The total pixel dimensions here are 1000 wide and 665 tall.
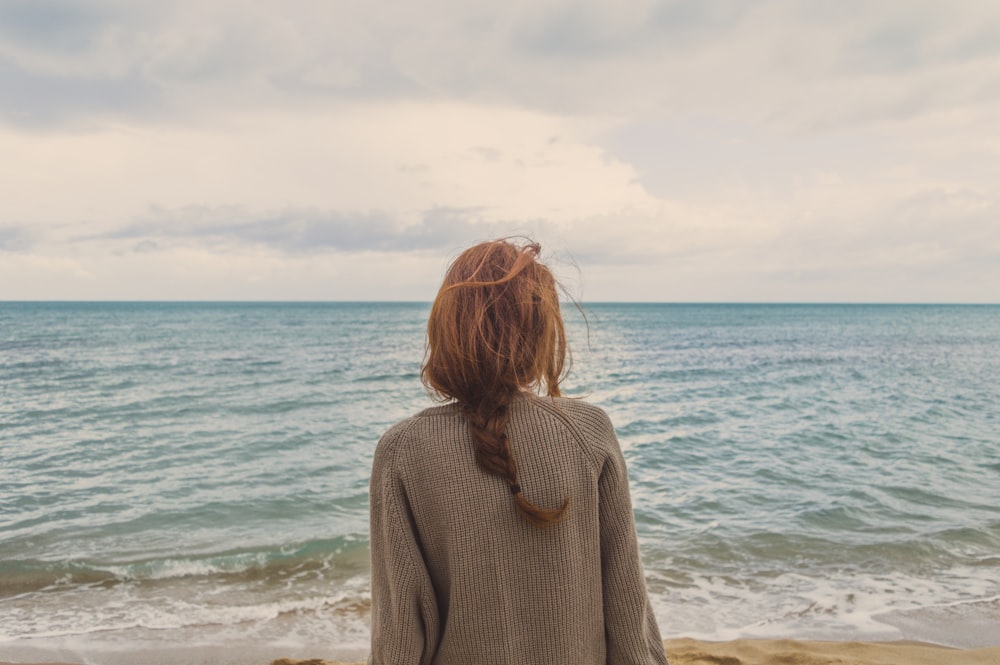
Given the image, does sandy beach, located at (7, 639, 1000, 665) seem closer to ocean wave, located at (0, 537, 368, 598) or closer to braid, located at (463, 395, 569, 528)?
ocean wave, located at (0, 537, 368, 598)

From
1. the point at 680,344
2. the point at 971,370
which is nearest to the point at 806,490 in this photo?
the point at 971,370

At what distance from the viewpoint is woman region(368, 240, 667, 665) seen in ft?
5.04

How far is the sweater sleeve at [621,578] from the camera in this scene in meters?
1.64

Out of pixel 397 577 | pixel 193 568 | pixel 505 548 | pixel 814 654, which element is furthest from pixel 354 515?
pixel 505 548

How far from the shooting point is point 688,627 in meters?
5.14

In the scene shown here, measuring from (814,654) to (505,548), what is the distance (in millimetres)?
4015

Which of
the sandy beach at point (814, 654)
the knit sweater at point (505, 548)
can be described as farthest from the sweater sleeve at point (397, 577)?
the sandy beach at point (814, 654)

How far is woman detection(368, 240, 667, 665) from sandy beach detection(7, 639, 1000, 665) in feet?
10.7

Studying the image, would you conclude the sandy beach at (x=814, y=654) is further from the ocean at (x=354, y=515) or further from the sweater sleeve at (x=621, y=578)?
the sweater sleeve at (x=621, y=578)

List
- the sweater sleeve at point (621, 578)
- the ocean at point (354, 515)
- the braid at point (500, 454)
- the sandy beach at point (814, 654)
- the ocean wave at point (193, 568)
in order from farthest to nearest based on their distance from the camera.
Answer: the ocean wave at point (193, 568), the ocean at point (354, 515), the sandy beach at point (814, 654), the sweater sleeve at point (621, 578), the braid at point (500, 454)

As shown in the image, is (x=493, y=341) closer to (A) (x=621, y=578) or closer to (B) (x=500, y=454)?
(B) (x=500, y=454)

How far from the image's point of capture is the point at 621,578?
65.9 inches

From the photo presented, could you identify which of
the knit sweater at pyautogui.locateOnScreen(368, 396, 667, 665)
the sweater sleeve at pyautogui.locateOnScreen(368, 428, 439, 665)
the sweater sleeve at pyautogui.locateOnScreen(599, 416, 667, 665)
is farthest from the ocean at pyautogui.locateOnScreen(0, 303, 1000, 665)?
the sweater sleeve at pyautogui.locateOnScreen(368, 428, 439, 665)

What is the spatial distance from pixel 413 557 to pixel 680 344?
40282 millimetres
